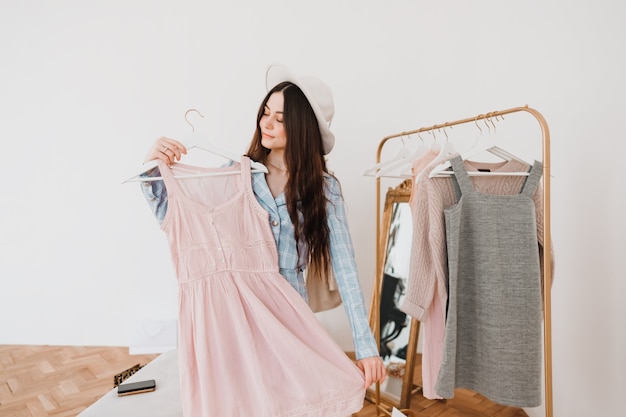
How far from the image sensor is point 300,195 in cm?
132

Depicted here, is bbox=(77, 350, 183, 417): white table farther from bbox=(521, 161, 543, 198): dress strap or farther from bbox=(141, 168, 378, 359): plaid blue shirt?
bbox=(521, 161, 543, 198): dress strap

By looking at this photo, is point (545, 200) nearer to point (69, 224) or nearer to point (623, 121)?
point (623, 121)

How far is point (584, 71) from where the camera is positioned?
169 cm

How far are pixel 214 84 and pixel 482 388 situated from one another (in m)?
2.46

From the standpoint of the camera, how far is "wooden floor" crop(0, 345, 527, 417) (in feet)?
6.87

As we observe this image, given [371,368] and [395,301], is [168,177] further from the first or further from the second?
[395,301]

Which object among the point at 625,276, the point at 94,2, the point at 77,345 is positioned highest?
the point at 94,2

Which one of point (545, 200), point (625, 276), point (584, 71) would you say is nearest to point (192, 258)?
point (545, 200)

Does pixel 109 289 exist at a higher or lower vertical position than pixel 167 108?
lower

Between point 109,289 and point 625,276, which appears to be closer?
point 625,276

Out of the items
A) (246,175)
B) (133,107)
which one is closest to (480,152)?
(246,175)

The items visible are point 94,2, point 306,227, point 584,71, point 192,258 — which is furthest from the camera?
point 94,2

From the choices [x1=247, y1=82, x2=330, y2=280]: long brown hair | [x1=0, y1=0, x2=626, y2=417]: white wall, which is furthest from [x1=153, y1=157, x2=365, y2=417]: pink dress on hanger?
[x1=0, y1=0, x2=626, y2=417]: white wall

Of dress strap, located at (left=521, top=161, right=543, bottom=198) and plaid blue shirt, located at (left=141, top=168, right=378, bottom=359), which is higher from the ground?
dress strap, located at (left=521, top=161, right=543, bottom=198)
